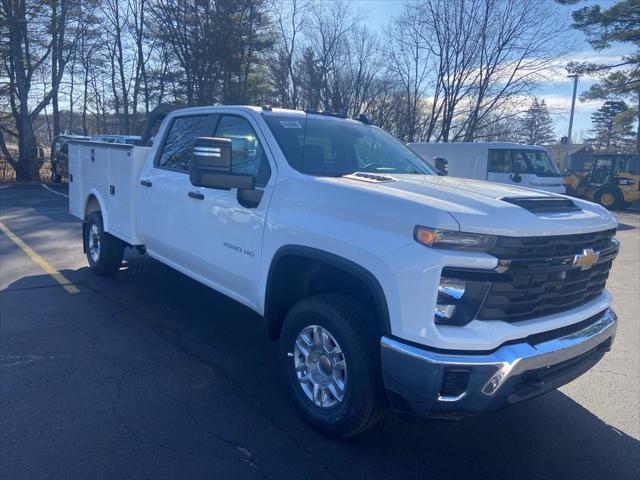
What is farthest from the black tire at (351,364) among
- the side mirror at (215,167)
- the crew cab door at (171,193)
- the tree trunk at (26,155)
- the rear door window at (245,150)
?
the tree trunk at (26,155)

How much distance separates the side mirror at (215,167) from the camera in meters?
3.53

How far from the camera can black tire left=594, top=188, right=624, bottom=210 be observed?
21672 millimetres

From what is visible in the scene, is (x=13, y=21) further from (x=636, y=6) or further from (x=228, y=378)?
(x=636, y=6)

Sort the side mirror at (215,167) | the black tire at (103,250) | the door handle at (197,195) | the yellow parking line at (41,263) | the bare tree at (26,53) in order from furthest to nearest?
the bare tree at (26,53)
the black tire at (103,250)
the yellow parking line at (41,263)
the door handle at (197,195)
the side mirror at (215,167)

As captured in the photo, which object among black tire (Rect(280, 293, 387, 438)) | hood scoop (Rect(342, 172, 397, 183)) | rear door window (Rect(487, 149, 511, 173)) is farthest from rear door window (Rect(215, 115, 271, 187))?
rear door window (Rect(487, 149, 511, 173))

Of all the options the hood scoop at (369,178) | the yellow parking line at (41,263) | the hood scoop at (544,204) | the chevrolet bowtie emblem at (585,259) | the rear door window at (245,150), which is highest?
the rear door window at (245,150)

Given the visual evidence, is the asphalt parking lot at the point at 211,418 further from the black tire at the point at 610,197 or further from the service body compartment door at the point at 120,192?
the black tire at the point at 610,197

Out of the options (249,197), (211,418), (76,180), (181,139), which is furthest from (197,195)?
(76,180)

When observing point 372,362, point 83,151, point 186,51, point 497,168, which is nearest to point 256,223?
point 372,362

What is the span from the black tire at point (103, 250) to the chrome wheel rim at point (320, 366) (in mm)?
3945

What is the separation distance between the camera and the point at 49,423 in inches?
133

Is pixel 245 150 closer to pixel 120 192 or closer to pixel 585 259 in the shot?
pixel 120 192

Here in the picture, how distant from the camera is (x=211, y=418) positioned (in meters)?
3.54

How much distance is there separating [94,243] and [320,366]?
4.73 metres
